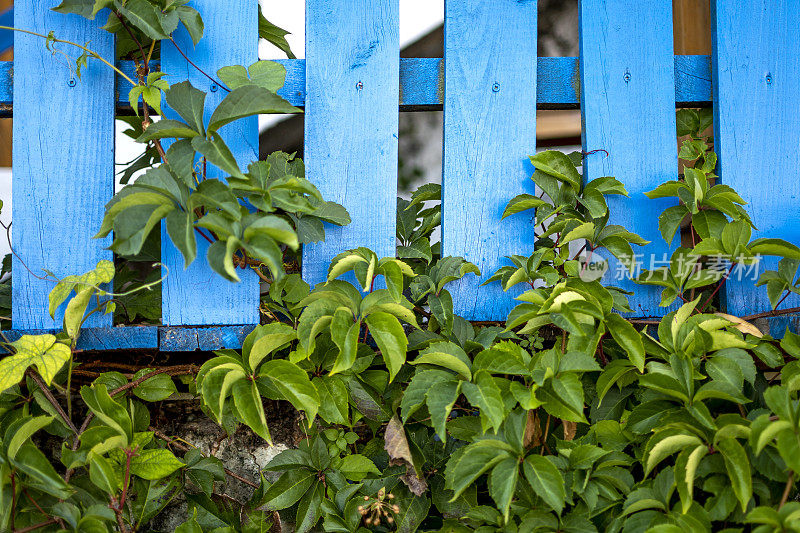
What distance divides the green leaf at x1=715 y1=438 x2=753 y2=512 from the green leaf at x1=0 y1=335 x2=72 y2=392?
3.98 feet

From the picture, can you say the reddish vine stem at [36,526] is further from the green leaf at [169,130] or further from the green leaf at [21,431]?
the green leaf at [169,130]

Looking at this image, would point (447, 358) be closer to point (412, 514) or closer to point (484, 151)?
point (412, 514)

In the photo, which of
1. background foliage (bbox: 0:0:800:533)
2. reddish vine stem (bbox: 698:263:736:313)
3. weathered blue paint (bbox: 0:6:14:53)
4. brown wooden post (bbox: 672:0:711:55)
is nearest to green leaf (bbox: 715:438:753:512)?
background foliage (bbox: 0:0:800:533)

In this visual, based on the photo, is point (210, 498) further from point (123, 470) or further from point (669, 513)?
point (669, 513)

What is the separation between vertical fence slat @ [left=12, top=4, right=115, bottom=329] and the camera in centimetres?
147

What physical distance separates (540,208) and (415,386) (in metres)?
0.52

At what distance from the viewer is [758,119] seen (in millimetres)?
1566

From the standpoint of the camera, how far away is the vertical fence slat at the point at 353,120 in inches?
59.6

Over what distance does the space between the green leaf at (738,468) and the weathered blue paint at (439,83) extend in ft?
2.70

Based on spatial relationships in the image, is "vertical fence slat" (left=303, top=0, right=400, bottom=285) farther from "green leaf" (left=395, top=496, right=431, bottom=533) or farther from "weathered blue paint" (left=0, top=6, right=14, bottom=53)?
"weathered blue paint" (left=0, top=6, right=14, bottom=53)

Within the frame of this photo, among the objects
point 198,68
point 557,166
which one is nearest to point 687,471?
point 557,166

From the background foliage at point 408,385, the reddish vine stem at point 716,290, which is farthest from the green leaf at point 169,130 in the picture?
the reddish vine stem at point 716,290

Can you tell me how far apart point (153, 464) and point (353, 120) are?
0.84m

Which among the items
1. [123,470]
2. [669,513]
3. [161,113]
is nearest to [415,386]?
[669,513]
